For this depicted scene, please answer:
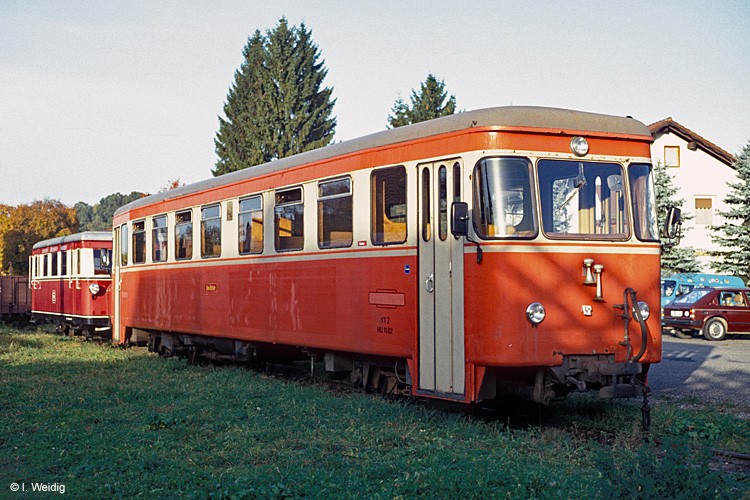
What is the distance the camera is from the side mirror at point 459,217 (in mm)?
9211

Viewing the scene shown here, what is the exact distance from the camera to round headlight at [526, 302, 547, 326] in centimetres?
913

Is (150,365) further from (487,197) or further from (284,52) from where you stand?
(284,52)

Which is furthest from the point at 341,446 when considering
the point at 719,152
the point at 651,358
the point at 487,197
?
the point at 719,152

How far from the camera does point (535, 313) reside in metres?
9.15

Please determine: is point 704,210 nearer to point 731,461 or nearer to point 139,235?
point 139,235

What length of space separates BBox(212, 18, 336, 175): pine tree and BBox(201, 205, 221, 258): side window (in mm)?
41317

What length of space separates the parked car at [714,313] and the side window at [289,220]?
16.6m

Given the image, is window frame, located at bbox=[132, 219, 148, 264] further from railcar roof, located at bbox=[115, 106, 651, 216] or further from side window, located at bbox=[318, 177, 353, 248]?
railcar roof, located at bbox=[115, 106, 651, 216]

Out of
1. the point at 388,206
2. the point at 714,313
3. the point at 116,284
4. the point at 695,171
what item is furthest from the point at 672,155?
the point at 388,206

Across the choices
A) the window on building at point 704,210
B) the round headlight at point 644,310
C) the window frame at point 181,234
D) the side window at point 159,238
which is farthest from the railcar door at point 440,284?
the window on building at point 704,210

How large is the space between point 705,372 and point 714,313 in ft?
33.5

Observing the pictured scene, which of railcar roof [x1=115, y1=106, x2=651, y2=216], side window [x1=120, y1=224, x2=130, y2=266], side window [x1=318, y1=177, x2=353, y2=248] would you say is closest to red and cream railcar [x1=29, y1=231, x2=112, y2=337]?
side window [x1=120, y1=224, x2=130, y2=266]

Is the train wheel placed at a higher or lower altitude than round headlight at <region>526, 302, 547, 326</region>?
lower

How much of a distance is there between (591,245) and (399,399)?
3169mm
